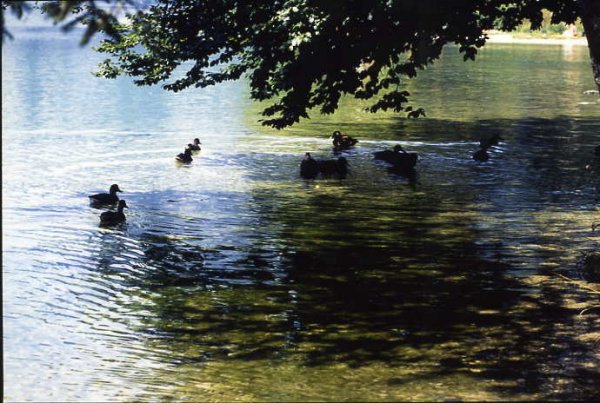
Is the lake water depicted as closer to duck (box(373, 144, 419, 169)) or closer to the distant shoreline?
duck (box(373, 144, 419, 169))

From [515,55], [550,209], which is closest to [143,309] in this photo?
[550,209]

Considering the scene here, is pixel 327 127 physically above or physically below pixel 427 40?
below

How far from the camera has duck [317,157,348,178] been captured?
90.9 feet

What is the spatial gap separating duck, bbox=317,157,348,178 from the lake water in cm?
54

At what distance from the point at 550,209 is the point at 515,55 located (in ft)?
250

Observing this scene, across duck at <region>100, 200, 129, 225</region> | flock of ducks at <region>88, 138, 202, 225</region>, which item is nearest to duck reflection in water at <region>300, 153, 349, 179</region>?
flock of ducks at <region>88, 138, 202, 225</region>

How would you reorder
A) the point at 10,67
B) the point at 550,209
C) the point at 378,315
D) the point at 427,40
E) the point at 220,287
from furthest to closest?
the point at 10,67, the point at 550,209, the point at 427,40, the point at 220,287, the point at 378,315

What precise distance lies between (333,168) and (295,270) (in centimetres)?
1048

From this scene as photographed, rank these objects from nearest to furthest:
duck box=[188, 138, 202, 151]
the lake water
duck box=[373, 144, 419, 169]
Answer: the lake water < duck box=[373, 144, 419, 169] < duck box=[188, 138, 202, 151]

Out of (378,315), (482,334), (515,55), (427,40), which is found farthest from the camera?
(515,55)

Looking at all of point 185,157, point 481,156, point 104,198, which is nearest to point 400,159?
point 481,156

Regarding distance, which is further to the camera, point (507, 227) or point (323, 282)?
point (507, 227)

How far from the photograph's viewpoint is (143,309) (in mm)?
15281

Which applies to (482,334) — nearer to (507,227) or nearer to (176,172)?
(507,227)
